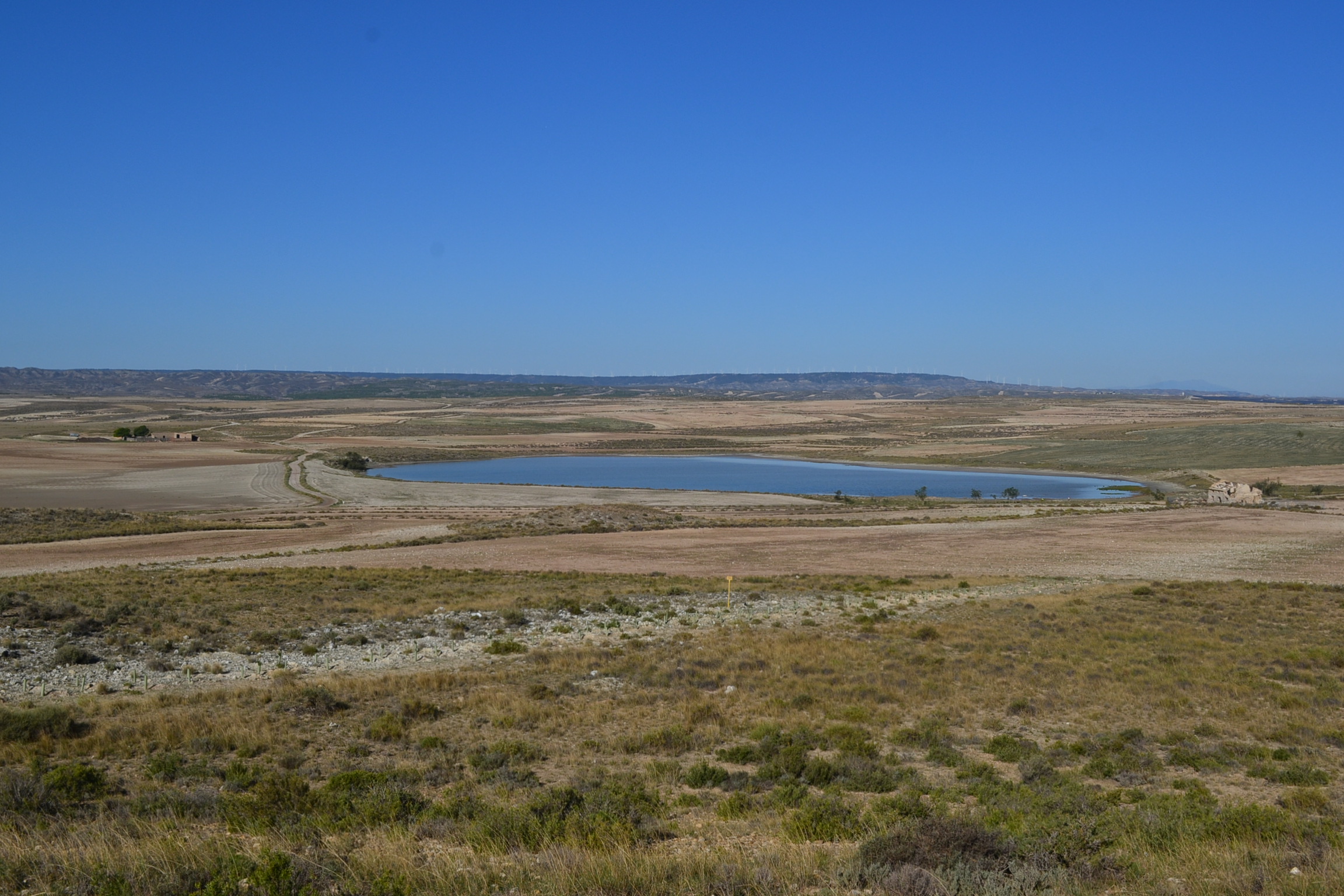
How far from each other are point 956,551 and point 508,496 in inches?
1609

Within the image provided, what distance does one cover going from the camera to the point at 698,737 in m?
11.5

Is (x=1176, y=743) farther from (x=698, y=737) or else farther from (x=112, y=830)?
(x=112, y=830)

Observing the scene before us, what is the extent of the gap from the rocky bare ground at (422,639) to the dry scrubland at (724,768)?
0.66 m

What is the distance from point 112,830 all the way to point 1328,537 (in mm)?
47225

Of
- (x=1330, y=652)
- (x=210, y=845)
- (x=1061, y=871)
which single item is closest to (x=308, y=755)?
(x=210, y=845)

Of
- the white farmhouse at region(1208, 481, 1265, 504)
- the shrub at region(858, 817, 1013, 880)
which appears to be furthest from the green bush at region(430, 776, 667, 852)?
the white farmhouse at region(1208, 481, 1265, 504)

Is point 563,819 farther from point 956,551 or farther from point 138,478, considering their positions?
point 138,478

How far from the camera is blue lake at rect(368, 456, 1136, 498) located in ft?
267

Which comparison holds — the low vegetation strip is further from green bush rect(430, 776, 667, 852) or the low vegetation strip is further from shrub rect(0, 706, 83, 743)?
green bush rect(430, 776, 667, 852)

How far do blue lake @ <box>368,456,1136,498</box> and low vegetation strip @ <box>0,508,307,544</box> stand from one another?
102 feet

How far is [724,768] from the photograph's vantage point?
414 inches

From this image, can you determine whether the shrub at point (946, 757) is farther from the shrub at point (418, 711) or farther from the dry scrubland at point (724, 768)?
Result: the shrub at point (418, 711)

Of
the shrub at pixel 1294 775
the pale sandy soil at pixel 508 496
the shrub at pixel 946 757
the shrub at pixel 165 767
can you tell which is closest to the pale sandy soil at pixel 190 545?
the pale sandy soil at pixel 508 496

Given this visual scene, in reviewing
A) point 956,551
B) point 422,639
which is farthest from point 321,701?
point 956,551
